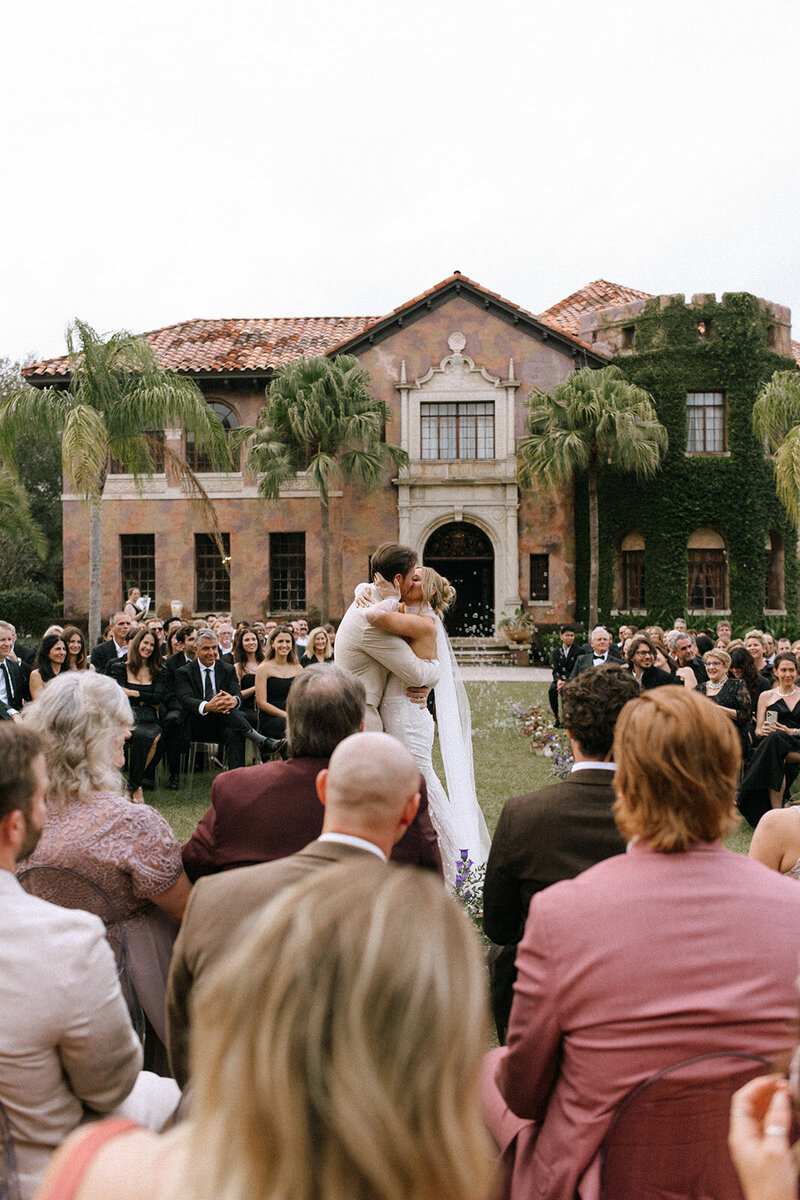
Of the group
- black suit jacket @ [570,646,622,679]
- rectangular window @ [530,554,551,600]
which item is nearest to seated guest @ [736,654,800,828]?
black suit jacket @ [570,646,622,679]

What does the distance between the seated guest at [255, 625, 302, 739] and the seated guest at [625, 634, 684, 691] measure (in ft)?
12.1

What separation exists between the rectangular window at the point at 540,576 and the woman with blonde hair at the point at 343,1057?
93.7ft

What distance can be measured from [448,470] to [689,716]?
27045mm

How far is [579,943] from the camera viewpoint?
2.13 metres

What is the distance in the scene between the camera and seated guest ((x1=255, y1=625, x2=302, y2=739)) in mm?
10141

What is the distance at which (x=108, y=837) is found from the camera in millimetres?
3350

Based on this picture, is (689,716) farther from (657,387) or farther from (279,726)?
(657,387)

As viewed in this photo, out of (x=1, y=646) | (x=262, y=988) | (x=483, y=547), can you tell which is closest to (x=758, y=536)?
(x=483, y=547)

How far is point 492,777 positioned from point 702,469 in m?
21.0

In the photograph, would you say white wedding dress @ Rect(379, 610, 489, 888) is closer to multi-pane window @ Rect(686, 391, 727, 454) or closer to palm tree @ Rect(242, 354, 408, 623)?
palm tree @ Rect(242, 354, 408, 623)

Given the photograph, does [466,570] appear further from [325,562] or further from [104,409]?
[104,409]

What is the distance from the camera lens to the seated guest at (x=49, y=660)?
9.08 meters

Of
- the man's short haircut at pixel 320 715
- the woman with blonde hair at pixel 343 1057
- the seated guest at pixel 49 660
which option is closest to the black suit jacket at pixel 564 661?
the seated guest at pixel 49 660

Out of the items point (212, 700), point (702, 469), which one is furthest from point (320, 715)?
point (702, 469)
